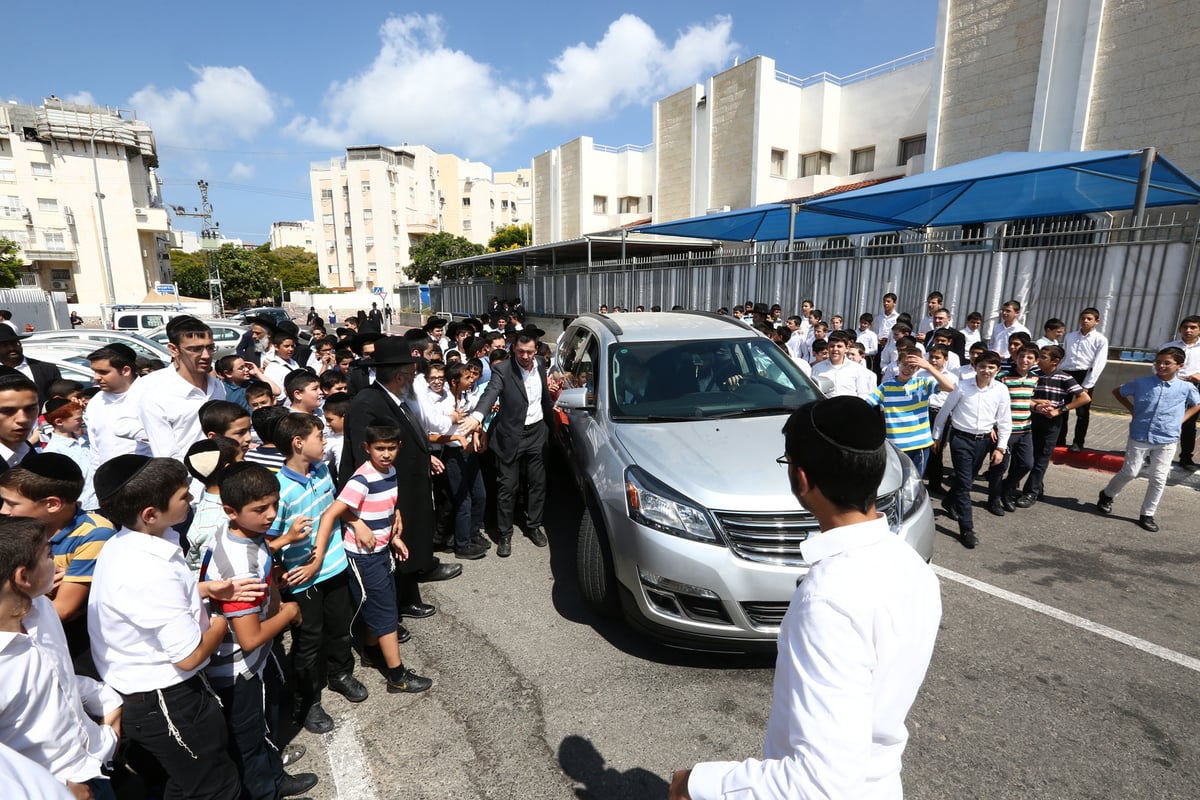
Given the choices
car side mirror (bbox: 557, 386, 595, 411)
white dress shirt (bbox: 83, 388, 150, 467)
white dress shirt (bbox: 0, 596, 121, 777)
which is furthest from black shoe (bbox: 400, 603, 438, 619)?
white dress shirt (bbox: 0, 596, 121, 777)

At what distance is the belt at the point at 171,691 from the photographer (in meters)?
1.88

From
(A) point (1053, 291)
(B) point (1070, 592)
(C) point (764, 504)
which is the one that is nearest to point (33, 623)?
(C) point (764, 504)

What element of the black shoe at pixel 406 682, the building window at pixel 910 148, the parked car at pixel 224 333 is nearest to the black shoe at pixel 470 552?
the black shoe at pixel 406 682

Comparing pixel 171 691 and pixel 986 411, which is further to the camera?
pixel 986 411

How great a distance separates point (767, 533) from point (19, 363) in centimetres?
684

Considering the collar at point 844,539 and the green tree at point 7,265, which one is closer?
the collar at point 844,539

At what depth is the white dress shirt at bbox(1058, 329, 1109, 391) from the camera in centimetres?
712

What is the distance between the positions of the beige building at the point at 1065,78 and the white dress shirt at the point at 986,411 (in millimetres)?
12943

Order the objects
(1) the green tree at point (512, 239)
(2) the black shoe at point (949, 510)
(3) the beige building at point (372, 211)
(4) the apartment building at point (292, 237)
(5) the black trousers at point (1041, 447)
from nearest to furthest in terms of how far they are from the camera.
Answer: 1. (2) the black shoe at point (949, 510)
2. (5) the black trousers at point (1041, 447)
3. (1) the green tree at point (512, 239)
4. (3) the beige building at point (372, 211)
5. (4) the apartment building at point (292, 237)

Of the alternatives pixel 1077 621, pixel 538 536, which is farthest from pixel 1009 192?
pixel 538 536

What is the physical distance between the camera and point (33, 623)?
1.52 meters

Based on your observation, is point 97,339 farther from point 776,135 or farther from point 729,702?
point 776,135

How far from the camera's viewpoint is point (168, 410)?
12.2ft

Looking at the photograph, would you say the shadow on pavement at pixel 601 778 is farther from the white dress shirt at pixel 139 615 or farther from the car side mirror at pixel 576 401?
the car side mirror at pixel 576 401
